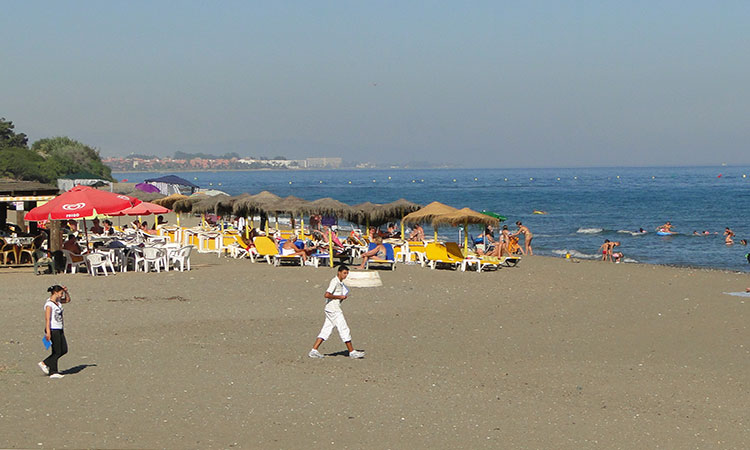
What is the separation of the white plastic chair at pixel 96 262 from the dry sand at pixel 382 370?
1174 millimetres

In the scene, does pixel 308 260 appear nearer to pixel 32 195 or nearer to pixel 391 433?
pixel 32 195

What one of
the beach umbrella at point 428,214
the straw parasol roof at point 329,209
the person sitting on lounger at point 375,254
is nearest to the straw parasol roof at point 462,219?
A: the beach umbrella at point 428,214

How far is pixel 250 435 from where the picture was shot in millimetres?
7125

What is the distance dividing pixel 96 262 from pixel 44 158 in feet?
241

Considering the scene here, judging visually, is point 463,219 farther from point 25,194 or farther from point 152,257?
point 25,194

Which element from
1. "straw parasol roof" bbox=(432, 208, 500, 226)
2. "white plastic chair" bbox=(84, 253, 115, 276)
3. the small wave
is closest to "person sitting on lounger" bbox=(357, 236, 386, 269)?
"straw parasol roof" bbox=(432, 208, 500, 226)

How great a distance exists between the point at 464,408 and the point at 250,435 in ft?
6.75

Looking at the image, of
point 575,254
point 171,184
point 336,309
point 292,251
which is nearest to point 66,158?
point 171,184

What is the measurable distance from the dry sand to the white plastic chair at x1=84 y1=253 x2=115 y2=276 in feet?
3.85

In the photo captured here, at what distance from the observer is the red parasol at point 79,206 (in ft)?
55.8

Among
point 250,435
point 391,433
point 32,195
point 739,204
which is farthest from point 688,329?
point 739,204

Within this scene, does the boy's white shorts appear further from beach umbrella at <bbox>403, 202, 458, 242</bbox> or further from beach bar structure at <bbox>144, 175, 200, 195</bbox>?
beach bar structure at <bbox>144, 175, 200, 195</bbox>

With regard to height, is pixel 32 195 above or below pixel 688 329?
above

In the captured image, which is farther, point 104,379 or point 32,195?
point 32,195
